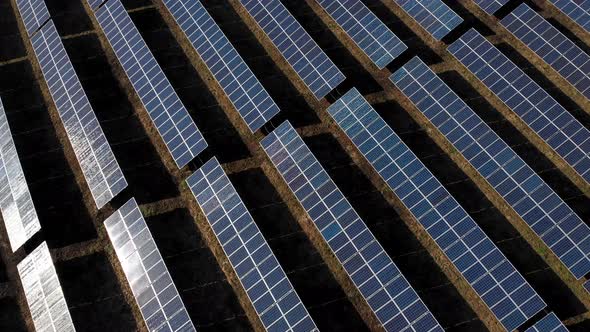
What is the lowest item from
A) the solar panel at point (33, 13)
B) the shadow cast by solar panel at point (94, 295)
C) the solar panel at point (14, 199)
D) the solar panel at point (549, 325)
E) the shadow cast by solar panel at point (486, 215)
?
the solar panel at point (549, 325)

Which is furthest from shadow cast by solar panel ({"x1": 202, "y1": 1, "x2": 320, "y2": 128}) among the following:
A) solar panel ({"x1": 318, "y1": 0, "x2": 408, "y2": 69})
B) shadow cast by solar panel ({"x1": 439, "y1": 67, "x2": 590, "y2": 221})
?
shadow cast by solar panel ({"x1": 439, "y1": 67, "x2": 590, "y2": 221})

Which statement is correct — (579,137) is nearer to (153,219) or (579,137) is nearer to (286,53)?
(286,53)

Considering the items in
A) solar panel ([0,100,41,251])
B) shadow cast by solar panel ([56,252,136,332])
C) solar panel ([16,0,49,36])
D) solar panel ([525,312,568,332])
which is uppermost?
solar panel ([16,0,49,36])

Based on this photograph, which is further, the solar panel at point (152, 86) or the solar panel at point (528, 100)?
the solar panel at point (152, 86)

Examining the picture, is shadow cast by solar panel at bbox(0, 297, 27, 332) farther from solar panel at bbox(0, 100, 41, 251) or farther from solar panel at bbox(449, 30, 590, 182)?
solar panel at bbox(449, 30, 590, 182)

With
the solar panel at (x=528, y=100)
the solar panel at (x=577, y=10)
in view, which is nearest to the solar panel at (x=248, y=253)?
the solar panel at (x=528, y=100)

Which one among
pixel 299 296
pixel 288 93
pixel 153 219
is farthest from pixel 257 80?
pixel 299 296

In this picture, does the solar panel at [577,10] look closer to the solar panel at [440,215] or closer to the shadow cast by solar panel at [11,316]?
the solar panel at [440,215]
